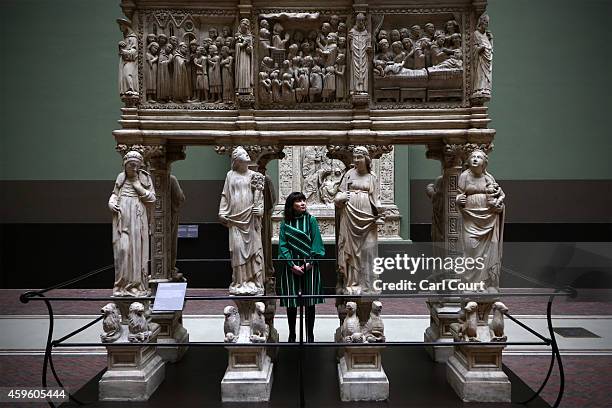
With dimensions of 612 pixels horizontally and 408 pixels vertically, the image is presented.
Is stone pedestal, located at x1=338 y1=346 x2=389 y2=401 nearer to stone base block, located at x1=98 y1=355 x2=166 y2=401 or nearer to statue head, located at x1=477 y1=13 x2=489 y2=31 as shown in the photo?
stone base block, located at x1=98 y1=355 x2=166 y2=401

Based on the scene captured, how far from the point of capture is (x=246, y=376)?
670cm

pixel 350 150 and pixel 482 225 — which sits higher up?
pixel 350 150

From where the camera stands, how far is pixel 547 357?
8.40 m

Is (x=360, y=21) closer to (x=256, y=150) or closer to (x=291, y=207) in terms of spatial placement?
(x=256, y=150)

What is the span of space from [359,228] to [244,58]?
8.94 ft

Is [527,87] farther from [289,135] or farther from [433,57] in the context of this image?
[289,135]

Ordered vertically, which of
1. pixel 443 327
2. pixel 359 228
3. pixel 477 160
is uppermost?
pixel 477 160

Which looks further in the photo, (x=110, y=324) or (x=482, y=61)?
(x=482, y=61)

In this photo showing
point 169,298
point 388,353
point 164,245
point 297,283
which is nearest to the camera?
point 169,298

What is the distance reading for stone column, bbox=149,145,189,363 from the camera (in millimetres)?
8133

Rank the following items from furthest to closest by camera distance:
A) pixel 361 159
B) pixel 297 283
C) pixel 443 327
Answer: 1. pixel 443 327
2. pixel 297 283
3. pixel 361 159

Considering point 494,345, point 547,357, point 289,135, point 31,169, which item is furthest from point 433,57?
point 31,169

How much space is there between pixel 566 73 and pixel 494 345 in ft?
28.3

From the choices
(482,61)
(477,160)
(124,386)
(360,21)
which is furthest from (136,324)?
(482,61)
